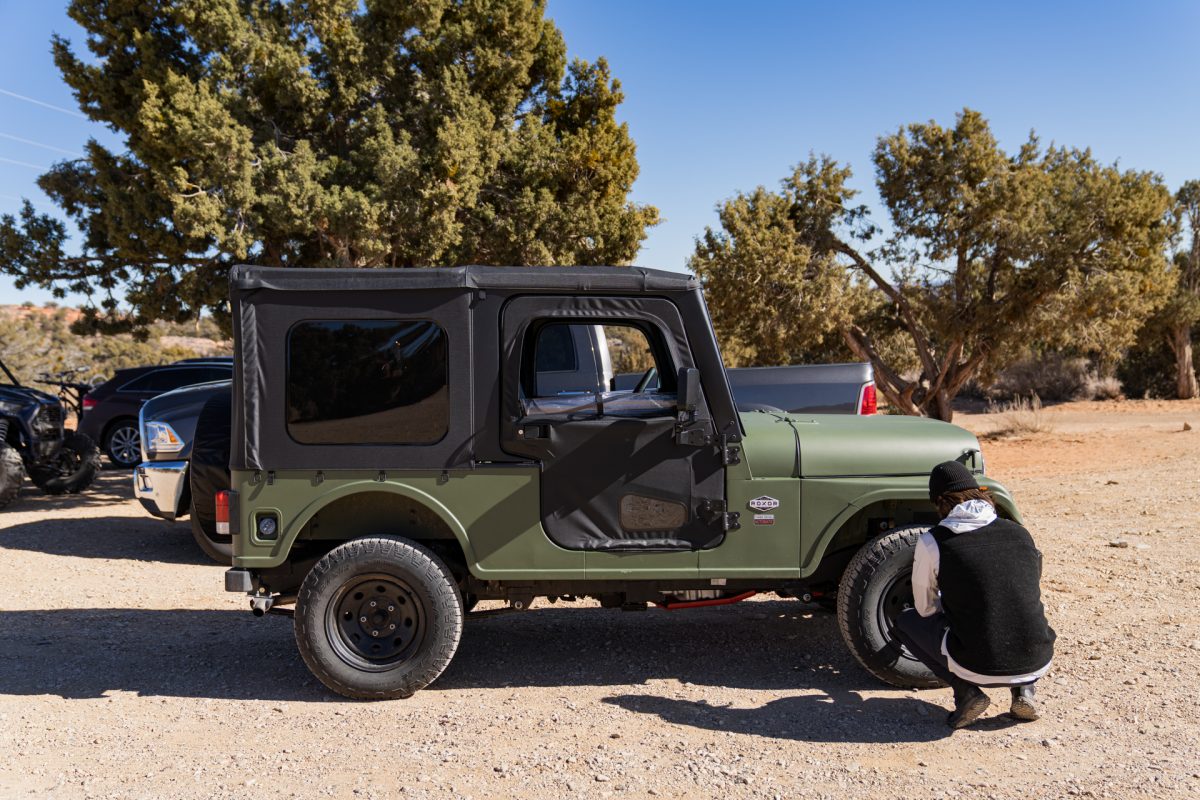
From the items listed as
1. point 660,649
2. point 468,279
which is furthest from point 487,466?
point 660,649

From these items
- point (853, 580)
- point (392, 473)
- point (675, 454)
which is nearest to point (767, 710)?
point (853, 580)

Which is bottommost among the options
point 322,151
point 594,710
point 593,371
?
point 594,710

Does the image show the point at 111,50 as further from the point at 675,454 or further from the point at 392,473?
the point at 675,454

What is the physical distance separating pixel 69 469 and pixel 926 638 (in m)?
12.2

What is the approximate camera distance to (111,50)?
1359 cm

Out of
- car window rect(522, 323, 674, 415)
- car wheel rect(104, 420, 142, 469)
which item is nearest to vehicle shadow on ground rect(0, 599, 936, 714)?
car window rect(522, 323, 674, 415)

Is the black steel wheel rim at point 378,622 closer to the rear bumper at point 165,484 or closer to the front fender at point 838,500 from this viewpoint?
the front fender at point 838,500

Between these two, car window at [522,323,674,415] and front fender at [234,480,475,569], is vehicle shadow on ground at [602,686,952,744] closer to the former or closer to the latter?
front fender at [234,480,475,569]

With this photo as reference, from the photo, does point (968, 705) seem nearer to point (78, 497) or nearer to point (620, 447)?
point (620, 447)

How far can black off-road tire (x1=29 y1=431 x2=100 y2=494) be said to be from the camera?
13375mm

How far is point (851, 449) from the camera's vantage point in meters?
5.65

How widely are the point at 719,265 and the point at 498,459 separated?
1374 centimetres

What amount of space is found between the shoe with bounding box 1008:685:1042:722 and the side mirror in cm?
212

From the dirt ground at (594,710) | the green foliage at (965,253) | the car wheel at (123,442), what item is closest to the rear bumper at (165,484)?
the dirt ground at (594,710)
